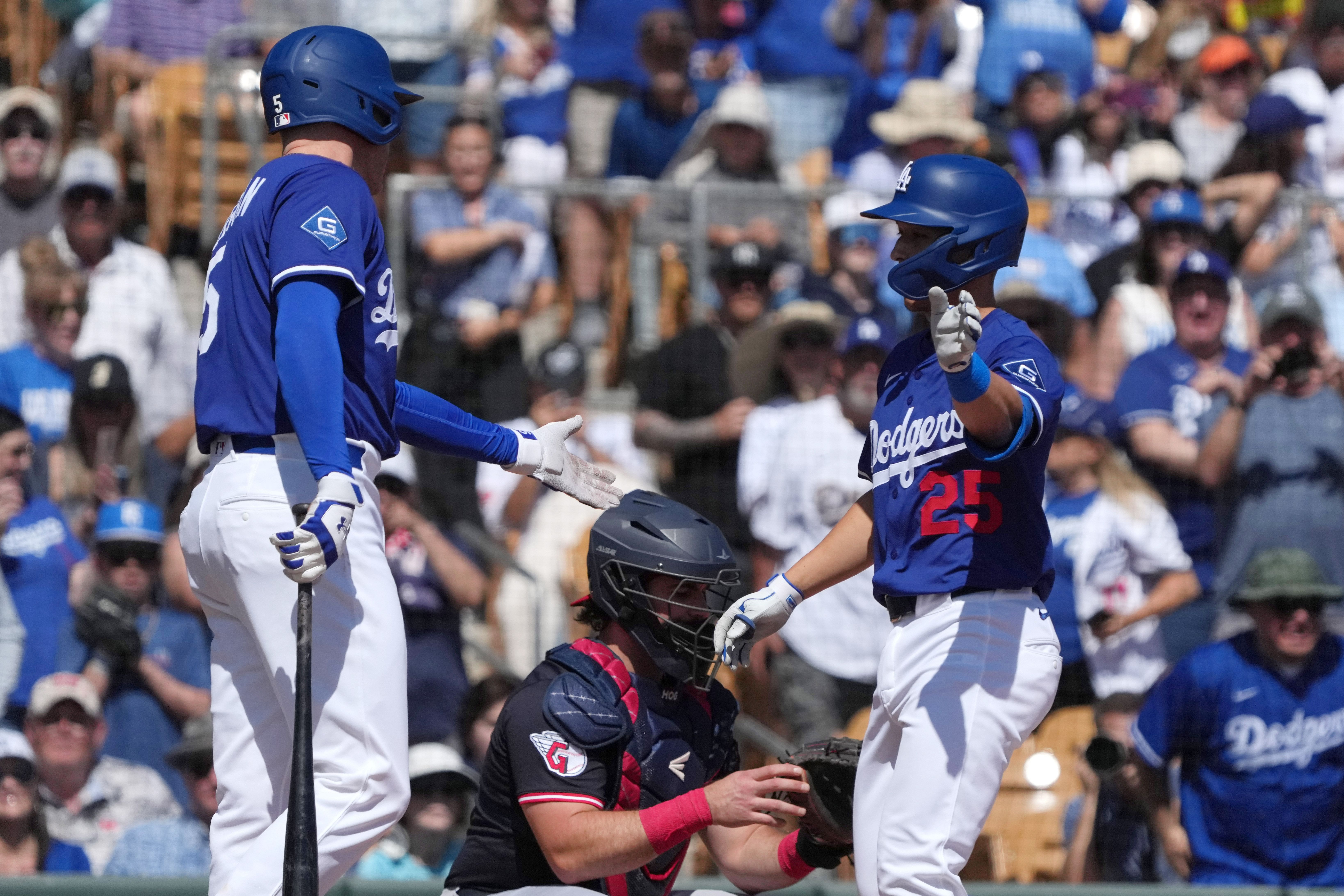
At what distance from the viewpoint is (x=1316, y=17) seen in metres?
8.81

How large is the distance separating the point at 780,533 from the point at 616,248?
1.79 m

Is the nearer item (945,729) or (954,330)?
(954,330)

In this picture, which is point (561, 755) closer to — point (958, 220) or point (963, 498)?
point (963, 498)

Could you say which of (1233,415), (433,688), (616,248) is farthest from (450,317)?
(1233,415)

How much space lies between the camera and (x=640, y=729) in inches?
139

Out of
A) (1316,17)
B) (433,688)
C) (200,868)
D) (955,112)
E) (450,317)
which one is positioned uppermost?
(1316,17)

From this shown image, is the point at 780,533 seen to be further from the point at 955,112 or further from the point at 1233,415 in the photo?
the point at 955,112

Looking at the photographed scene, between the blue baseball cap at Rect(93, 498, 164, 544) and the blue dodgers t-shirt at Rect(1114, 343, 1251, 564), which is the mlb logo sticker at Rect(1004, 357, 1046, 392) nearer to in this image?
the blue dodgers t-shirt at Rect(1114, 343, 1251, 564)

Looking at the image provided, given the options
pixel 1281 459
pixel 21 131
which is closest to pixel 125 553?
pixel 21 131

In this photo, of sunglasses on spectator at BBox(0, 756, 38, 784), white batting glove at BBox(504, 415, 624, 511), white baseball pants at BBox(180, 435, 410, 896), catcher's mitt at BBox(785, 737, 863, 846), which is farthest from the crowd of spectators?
white baseball pants at BBox(180, 435, 410, 896)

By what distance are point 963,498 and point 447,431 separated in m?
1.10

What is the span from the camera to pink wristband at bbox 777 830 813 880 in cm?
357

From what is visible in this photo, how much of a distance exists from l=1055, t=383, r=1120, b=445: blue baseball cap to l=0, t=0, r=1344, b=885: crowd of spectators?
17mm

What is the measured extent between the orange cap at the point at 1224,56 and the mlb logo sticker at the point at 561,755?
646 centimetres
